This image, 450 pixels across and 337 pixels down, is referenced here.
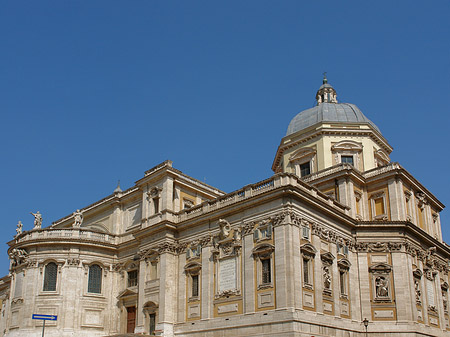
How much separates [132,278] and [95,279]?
3.15m

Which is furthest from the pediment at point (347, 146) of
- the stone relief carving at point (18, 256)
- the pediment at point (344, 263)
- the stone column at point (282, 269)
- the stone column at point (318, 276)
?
the stone relief carving at point (18, 256)

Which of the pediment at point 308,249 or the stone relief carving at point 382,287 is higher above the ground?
the pediment at point 308,249

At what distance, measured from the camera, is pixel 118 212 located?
46.6 m

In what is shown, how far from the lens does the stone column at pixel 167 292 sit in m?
37.3

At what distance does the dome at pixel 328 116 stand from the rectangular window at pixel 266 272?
18582 mm

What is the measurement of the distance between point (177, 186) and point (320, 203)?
41.4 ft

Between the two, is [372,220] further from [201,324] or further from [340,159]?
[201,324]

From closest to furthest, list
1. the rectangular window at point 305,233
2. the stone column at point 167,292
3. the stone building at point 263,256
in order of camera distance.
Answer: the stone building at point 263,256 → the rectangular window at point 305,233 → the stone column at point 167,292

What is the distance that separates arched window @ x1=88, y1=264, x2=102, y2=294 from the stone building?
8 cm

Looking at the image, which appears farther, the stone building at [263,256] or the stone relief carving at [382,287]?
the stone relief carving at [382,287]

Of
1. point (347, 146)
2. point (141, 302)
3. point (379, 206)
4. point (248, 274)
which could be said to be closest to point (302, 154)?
point (347, 146)

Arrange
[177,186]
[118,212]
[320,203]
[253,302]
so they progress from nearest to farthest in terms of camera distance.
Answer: [253,302] < [320,203] < [177,186] < [118,212]

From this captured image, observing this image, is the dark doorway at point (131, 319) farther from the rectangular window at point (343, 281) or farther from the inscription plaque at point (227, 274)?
the rectangular window at point (343, 281)

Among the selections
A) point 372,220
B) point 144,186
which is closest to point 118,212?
point 144,186
